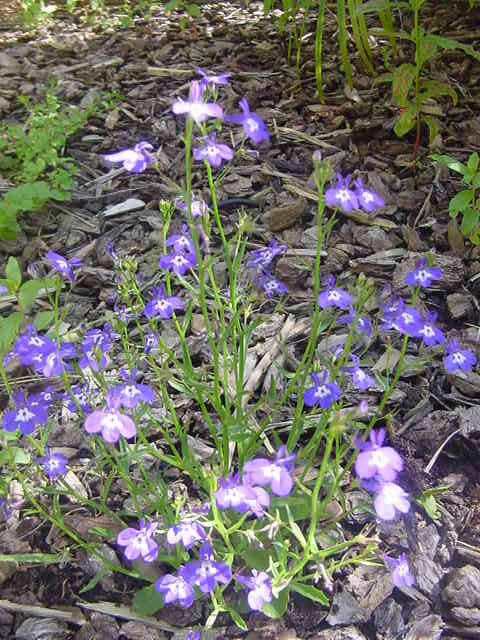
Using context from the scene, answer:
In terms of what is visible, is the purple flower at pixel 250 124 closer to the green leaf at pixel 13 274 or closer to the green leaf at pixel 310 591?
the green leaf at pixel 13 274

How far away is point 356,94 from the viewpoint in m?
3.98

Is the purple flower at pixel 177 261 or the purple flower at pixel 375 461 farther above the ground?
the purple flower at pixel 177 261

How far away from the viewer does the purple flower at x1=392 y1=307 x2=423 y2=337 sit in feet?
6.15

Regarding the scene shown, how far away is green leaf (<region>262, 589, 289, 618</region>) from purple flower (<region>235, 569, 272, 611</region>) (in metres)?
0.12

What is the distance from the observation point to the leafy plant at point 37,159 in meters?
3.38

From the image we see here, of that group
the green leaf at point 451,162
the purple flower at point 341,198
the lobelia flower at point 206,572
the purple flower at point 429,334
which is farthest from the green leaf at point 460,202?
the lobelia flower at point 206,572

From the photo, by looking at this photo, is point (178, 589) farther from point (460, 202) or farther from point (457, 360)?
point (460, 202)

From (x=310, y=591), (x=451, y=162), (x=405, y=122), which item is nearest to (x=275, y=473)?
(x=310, y=591)

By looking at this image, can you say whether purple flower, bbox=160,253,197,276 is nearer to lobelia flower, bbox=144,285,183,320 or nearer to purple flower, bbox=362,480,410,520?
lobelia flower, bbox=144,285,183,320

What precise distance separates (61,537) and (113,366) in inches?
29.1

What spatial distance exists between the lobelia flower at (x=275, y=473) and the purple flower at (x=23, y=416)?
0.65 metres

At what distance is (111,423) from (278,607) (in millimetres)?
769

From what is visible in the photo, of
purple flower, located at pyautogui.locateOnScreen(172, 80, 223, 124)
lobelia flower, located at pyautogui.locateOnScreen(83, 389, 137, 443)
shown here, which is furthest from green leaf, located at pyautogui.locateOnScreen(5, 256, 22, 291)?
purple flower, located at pyautogui.locateOnScreen(172, 80, 223, 124)

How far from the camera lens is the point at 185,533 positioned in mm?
1720
